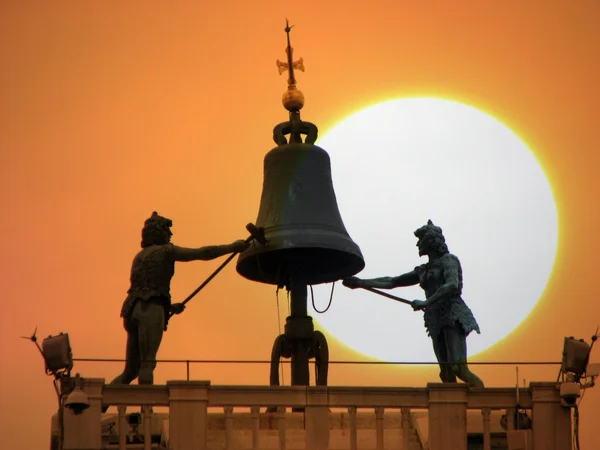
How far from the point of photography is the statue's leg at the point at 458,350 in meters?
41.8

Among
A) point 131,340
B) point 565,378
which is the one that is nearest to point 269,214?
point 131,340

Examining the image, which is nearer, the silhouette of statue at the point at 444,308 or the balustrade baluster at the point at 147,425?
the balustrade baluster at the point at 147,425

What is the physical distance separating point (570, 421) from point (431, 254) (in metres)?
4.41

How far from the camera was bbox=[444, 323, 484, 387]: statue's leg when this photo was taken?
41844 millimetres

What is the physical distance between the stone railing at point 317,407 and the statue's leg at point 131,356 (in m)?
1.58

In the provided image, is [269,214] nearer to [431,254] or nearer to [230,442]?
[431,254]

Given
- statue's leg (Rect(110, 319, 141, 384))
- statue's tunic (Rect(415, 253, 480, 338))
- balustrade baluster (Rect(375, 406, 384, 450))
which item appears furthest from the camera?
statue's tunic (Rect(415, 253, 480, 338))

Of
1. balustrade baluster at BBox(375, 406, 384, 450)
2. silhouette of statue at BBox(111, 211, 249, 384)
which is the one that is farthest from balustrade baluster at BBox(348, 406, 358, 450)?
silhouette of statue at BBox(111, 211, 249, 384)

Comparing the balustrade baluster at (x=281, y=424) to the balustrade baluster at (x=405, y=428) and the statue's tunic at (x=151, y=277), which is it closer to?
the balustrade baluster at (x=405, y=428)

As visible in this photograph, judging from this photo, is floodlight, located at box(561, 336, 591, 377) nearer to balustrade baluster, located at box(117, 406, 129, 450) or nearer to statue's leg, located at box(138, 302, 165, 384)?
statue's leg, located at box(138, 302, 165, 384)

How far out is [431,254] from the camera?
4322 cm

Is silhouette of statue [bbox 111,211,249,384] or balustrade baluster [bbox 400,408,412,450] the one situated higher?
silhouette of statue [bbox 111,211,249,384]

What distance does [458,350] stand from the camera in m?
42.3

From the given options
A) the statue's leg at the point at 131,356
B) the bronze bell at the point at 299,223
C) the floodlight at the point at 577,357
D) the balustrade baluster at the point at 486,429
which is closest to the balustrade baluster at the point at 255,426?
the statue's leg at the point at 131,356
